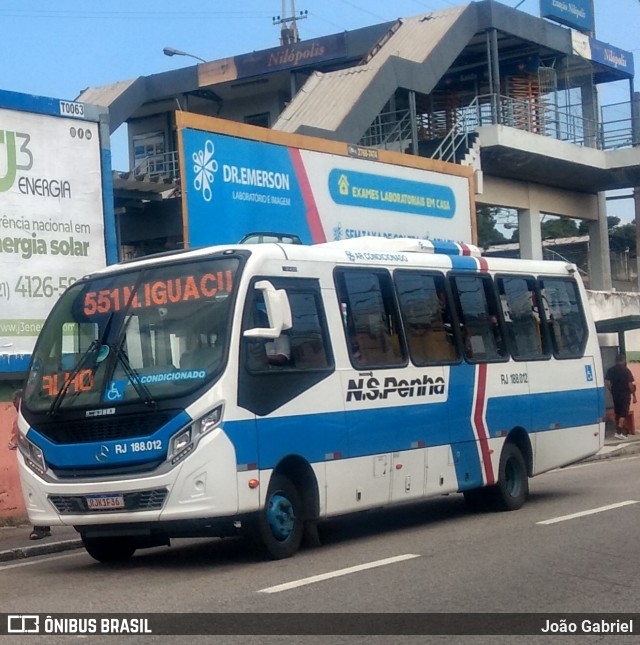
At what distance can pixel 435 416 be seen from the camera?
40.9ft

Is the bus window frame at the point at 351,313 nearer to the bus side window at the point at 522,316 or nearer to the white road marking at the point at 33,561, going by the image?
the bus side window at the point at 522,316

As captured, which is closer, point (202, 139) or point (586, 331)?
point (586, 331)

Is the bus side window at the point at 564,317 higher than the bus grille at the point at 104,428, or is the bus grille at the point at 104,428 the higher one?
the bus side window at the point at 564,317

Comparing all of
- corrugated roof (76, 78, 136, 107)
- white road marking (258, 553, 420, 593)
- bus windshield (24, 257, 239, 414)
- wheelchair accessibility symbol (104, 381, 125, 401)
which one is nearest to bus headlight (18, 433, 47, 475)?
bus windshield (24, 257, 239, 414)

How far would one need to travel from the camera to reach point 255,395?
10156 millimetres

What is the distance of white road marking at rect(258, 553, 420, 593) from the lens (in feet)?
29.0

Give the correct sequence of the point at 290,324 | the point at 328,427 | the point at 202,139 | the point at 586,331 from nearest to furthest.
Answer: the point at 290,324 < the point at 328,427 < the point at 586,331 < the point at 202,139

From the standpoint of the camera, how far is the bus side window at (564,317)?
1495 centimetres

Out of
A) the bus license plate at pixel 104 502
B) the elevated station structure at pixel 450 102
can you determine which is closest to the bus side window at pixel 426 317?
the bus license plate at pixel 104 502

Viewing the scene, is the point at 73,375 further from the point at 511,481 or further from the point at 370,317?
the point at 511,481

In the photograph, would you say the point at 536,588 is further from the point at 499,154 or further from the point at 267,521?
the point at 499,154

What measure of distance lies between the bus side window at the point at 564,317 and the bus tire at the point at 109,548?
6.21m

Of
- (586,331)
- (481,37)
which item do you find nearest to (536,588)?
(586,331)

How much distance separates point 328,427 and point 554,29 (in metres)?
25.8
